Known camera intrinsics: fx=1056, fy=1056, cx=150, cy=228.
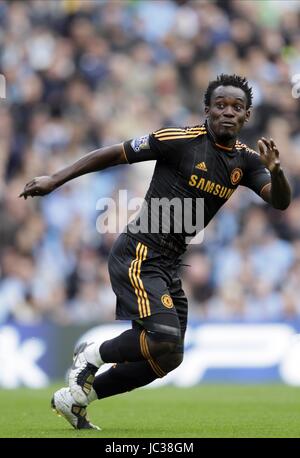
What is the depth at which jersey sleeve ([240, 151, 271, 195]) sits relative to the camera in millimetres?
7375

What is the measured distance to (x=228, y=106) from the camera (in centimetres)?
712

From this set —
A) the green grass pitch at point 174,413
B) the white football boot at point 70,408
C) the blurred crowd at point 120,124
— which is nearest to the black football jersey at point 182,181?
the white football boot at point 70,408

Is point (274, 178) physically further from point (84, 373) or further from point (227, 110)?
point (84, 373)

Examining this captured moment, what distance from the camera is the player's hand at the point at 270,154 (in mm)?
6672

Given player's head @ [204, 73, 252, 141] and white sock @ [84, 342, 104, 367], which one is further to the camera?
white sock @ [84, 342, 104, 367]

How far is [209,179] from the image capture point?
7.25 m

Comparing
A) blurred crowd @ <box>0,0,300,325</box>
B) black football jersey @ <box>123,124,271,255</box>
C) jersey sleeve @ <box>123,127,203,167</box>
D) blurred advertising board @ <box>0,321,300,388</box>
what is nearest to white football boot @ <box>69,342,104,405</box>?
black football jersey @ <box>123,124,271,255</box>

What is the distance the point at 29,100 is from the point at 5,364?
442cm

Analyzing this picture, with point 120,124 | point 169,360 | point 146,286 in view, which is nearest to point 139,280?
point 146,286

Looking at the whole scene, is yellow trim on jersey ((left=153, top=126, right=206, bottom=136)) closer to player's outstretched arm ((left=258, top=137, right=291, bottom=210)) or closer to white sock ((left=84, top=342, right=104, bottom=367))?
player's outstretched arm ((left=258, top=137, right=291, bottom=210))

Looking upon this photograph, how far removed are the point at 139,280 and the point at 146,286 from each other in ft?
0.24

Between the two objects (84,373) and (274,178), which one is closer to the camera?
(274,178)
